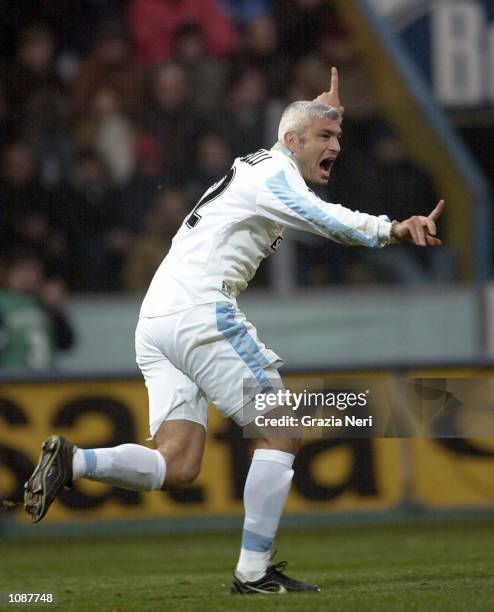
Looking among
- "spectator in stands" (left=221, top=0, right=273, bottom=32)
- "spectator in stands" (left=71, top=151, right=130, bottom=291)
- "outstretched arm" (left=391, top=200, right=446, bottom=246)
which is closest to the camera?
"outstretched arm" (left=391, top=200, right=446, bottom=246)

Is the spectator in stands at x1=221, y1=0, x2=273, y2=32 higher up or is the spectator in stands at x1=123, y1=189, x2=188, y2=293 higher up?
the spectator in stands at x1=221, y1=0, x2=273, y2=32

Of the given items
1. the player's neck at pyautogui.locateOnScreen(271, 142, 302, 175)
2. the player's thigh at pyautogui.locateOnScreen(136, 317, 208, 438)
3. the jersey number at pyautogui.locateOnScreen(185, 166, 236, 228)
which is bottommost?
the player's thigh at pyautogui.locateOnScreen(136, 317, 208, 438)

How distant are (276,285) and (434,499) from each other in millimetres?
2363

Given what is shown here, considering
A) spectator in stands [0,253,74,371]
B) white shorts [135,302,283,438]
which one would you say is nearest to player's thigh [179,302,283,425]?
white shorts [135,302,283,438]

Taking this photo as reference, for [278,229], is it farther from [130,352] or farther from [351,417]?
[130,352]

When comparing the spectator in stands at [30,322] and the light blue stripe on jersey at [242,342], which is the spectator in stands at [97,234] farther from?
the light blue stripe on jersey at [242,342]

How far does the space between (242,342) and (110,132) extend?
6.39 metres

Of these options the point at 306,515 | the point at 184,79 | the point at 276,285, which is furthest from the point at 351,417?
the point at 184,79

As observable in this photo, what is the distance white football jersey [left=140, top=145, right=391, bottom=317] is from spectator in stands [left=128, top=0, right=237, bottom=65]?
20.3 feet

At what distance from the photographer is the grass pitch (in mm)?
5836

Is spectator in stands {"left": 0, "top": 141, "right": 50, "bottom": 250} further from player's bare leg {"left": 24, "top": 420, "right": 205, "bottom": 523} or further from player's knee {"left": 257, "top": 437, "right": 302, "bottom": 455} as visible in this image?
player's knee {"left": 257, "top": 437, "right": 302, "bottom": 455}

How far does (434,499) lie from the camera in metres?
10.4

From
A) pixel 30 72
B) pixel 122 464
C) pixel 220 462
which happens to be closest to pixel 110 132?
pixel 30 72

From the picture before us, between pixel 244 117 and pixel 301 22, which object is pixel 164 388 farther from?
pixel 301 22
